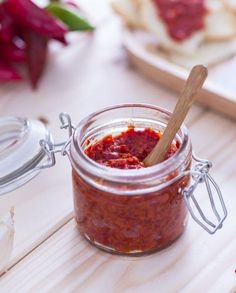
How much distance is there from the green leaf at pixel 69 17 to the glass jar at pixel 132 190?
48 cm

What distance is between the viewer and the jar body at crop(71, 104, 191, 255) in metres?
0.88

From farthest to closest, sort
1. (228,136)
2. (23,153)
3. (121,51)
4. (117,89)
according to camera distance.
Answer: (121,51) → (117,89) → (228,136) → (23,153)

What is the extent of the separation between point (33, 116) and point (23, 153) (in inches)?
8.8

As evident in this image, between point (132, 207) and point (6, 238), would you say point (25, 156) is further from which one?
point (132, 207)

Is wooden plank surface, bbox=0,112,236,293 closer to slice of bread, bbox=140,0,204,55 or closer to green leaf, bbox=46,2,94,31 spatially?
slice of bread, bbox=140,0,204,55

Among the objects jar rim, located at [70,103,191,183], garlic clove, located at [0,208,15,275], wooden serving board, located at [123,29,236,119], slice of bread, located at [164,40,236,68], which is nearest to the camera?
jar rim, located at [70,103,191,183]

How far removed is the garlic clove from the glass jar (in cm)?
9

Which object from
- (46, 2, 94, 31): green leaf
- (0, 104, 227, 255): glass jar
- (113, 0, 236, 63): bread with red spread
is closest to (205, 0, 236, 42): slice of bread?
(113, 0, 236, 63): bread with red spread

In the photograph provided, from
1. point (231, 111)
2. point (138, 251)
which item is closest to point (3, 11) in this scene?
point (231, 111)

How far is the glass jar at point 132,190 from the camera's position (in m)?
0.88

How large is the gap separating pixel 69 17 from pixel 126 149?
575 mm

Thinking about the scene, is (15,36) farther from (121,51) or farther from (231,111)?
(231,111)

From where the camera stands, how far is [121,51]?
1.47m

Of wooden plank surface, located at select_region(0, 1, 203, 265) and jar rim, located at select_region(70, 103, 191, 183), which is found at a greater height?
→ jar rim, located at select_region(70, 103, 191, 183)
